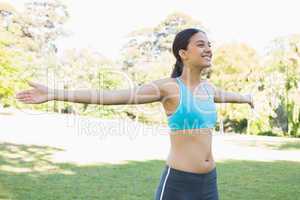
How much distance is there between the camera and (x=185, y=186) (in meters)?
2.11

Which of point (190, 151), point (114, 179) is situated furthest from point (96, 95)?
point (114, 179)

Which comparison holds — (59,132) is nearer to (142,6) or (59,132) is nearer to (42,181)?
(42,181)

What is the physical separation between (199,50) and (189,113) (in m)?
0.34

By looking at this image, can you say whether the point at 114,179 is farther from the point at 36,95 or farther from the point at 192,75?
the point at 36,95

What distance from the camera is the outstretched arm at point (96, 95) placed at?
2.00 metres

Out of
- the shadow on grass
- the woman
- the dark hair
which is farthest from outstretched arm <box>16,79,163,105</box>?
the shadow on grass

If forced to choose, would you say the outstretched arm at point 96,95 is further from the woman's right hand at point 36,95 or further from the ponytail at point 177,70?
the ponytail at point 177,70

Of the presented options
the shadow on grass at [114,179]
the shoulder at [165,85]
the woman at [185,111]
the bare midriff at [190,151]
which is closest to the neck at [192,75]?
the woman at [185,111]

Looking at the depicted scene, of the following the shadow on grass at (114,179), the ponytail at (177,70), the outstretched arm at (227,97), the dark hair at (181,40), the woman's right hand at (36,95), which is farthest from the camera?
the shadow on grass at (114,179)

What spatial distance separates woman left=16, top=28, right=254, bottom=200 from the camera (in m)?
2.10

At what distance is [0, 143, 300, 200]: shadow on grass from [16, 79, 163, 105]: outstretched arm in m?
2.75

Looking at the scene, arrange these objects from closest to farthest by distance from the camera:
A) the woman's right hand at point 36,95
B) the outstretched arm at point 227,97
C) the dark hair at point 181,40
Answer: the woman's right hand at point 36,95 < the dark hair at point 181,40 < the outstretched arm at point 227,97

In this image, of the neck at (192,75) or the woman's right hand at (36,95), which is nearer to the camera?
the woman's right hand at (36,95)

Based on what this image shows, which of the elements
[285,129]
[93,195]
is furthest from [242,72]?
[93,195]
